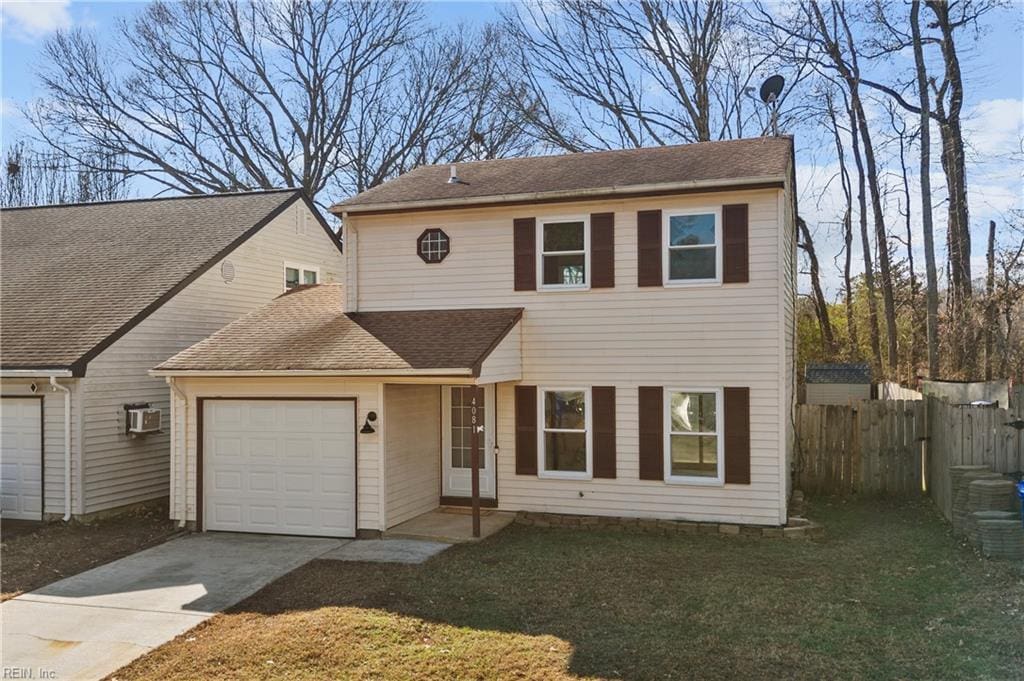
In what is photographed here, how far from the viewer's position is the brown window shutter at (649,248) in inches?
461

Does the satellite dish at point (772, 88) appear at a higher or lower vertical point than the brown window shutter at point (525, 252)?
higher

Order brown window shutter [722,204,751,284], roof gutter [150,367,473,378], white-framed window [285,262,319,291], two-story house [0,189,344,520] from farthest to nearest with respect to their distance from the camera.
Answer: white-framed window [285,262,319,291] → two-story house [0,189,344,520] → brown window shutter [722,204,751,284] → roof gutter [150,367,473,378]

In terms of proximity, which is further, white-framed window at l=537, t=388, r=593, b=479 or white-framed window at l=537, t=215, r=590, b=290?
white-framed window at l=537, t=215, r=590, b=290

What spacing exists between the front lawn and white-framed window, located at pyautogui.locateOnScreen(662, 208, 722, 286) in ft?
12.8

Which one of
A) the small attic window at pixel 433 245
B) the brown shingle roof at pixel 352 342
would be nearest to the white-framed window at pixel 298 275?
the brown shingle roof at pixel 352 342

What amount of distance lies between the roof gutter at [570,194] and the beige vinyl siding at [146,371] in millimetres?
3741

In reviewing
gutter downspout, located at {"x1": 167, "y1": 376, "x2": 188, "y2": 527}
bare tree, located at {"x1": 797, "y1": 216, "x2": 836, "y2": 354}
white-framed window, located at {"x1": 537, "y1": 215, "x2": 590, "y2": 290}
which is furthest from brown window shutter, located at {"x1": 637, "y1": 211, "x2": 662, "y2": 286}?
bare tree, located at {"x1": 797, "y1": 216, "x2": 836, "y2": 354}

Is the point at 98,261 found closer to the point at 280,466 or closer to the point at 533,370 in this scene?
the point at 280,466

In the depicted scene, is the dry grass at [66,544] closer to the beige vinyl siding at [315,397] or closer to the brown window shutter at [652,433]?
the beige vinyl siding at [315,397]

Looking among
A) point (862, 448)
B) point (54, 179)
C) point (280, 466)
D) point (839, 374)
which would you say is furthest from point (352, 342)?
point (54, 179)

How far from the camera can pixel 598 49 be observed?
2520 centimetres

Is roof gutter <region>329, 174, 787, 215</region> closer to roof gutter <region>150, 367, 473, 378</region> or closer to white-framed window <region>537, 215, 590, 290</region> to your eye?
white-framed window <region>537, 215, 590, 290</region>

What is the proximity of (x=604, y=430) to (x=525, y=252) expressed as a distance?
3038 mm

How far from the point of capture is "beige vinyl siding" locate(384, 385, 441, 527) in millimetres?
11422
